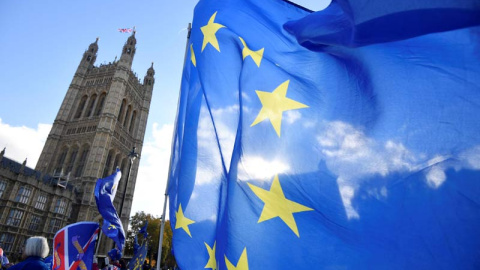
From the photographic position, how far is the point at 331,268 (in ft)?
8.63

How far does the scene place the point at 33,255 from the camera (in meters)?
2.86

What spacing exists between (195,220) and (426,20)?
137 inches

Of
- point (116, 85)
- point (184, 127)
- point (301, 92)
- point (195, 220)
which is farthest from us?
point (116, 85)

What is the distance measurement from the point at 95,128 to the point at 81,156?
5.20m

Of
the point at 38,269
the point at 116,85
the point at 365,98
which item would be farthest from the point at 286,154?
the point at 116,85

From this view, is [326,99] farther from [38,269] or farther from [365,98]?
[38,269]

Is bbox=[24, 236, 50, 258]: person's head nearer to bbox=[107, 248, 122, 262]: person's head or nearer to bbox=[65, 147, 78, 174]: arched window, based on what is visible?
bbox=[107, 248, 122, 262]: person's head

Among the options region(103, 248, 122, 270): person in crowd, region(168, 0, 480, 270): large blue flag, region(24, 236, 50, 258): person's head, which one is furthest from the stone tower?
region(168, 0, 480, 270): large blue flag

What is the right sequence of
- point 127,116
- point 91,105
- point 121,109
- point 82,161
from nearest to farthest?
point 82,161, point 91,105, point 121,109, point 127,116

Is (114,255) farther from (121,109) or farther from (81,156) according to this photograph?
Result: (121,109)

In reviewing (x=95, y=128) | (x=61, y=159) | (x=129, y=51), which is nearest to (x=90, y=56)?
(x=129, y=51)

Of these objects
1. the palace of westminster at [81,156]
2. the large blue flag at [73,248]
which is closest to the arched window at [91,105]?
the palace of westminster at [81,156]

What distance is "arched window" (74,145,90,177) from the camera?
154 ft

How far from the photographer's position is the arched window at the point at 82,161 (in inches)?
1849
